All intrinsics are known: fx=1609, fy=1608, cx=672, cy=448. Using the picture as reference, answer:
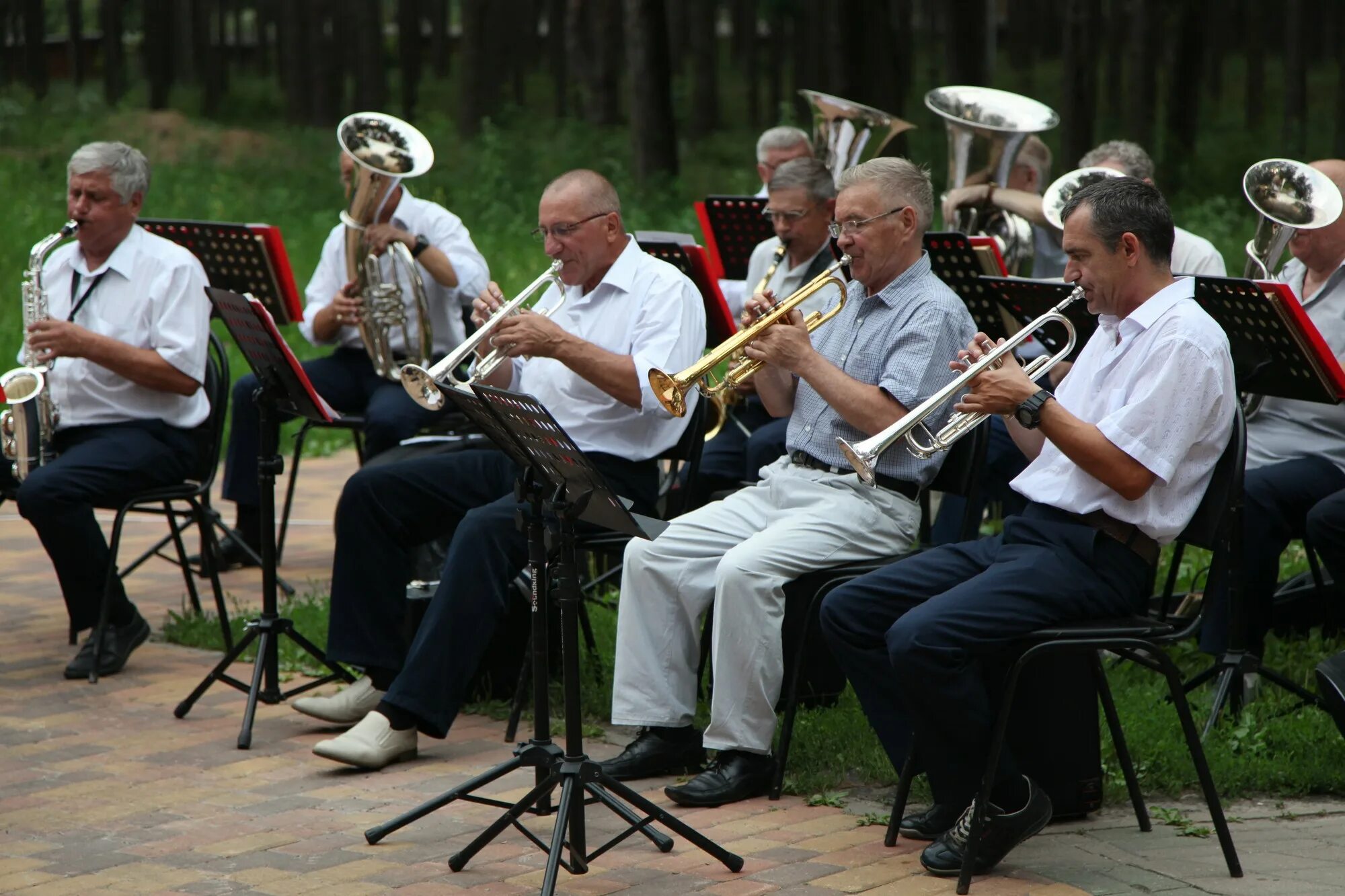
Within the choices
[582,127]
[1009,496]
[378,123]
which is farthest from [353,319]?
[582,127]

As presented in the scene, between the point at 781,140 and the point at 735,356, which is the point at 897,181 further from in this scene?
→ the point at 781,140

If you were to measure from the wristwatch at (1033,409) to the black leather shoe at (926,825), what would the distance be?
953 millimetres

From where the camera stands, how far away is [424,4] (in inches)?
1543

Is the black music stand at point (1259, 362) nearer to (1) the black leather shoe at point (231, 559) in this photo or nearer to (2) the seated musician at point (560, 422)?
(2) the seated musician at point (560, 422)

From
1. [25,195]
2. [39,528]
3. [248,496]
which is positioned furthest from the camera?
[25,195]

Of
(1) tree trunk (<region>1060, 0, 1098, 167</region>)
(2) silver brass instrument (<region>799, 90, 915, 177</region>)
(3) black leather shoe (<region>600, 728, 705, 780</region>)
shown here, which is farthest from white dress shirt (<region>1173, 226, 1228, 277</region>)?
(1) tree trunk (<region>1060, 0, 1098, 167</region>)

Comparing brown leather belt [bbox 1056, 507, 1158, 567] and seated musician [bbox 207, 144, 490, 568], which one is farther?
seated musician [bbox 207, 144, 490, 568]

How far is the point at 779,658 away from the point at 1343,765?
1536 millimetres

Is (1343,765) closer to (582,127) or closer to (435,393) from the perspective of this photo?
(435,393)

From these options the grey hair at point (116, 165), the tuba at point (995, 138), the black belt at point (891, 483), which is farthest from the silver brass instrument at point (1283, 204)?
the grey hair at point (116, 165)

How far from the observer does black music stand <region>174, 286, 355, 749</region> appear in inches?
190

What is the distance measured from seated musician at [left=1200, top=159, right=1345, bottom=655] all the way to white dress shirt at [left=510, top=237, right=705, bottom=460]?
66.7 inches

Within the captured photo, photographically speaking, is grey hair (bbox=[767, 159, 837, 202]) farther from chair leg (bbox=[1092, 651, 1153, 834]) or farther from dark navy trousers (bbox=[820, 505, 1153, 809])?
chair leg (bbox=[1092, 651, 1153, 834])

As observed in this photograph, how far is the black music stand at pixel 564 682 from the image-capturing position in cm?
344
